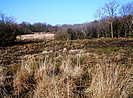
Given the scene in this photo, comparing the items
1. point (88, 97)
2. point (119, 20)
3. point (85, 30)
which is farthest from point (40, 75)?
point (119, 20)

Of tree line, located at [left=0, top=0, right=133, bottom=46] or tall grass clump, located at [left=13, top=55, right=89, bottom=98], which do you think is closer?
tall grass clump, located at [left=13, top=55, right=89, bottom=98]

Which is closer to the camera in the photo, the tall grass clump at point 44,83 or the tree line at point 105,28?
the tall grass clump at point 44,83

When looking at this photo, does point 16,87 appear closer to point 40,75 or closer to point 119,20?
point 40,75

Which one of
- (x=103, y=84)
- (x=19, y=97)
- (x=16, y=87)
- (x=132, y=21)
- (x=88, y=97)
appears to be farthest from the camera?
(x=132, y=21)

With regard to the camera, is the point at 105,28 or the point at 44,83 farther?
the point at 105,28

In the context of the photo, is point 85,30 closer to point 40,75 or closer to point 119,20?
point 119,20

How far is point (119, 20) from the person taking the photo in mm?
18641

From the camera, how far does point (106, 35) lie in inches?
720

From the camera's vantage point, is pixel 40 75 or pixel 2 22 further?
pixel 2 22

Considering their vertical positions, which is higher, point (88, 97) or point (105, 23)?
point (105, 23)

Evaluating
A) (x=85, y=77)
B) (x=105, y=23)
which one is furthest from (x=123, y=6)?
(x=85, y=77)

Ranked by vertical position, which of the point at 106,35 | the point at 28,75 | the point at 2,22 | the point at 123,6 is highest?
the point at 123,6

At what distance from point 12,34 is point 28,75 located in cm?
1041

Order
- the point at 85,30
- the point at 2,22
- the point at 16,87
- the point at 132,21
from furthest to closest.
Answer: the point at 85,30 < the point at 132,21 < the point at 2,22 < the point at 16,87
